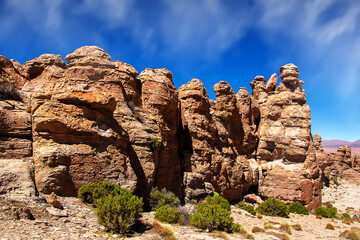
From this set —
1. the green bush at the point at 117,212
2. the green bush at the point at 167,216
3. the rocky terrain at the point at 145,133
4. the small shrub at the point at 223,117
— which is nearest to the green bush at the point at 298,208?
the rocky terrain at the point at 145,133

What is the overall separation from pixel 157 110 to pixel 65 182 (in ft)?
31.9

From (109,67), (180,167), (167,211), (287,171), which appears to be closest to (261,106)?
(287,171)

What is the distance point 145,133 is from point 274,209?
1504cm

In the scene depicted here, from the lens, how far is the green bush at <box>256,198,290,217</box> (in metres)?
23.7

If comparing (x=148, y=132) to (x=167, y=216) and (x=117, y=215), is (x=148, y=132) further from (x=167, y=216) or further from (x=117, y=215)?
(x=117, y=215)

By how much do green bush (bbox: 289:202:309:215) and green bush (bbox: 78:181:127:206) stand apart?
69.4 ft

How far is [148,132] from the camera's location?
60.4 ft

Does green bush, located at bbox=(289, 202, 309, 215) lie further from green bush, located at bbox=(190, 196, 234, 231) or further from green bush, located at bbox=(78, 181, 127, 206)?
green bush, located at bbox=(78, 181, 127, 206)

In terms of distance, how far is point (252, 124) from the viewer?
34031mm

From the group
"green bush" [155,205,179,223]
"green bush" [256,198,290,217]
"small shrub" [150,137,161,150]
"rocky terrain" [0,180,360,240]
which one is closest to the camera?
"rocky terrain" [0,180,360,240]

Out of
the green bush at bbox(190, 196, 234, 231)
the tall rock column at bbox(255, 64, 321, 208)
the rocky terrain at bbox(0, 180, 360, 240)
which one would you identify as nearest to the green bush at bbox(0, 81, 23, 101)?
the rocky terrain at bbox(0, 180, 360, 240)

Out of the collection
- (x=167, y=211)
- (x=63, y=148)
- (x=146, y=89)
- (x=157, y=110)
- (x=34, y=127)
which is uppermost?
(x=146, y=89)

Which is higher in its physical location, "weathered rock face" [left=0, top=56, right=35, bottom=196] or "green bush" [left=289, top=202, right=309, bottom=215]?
"weathered rock face" [left=0, top=56, right=35, bottom=196]

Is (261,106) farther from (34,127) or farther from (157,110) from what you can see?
(34,127)
